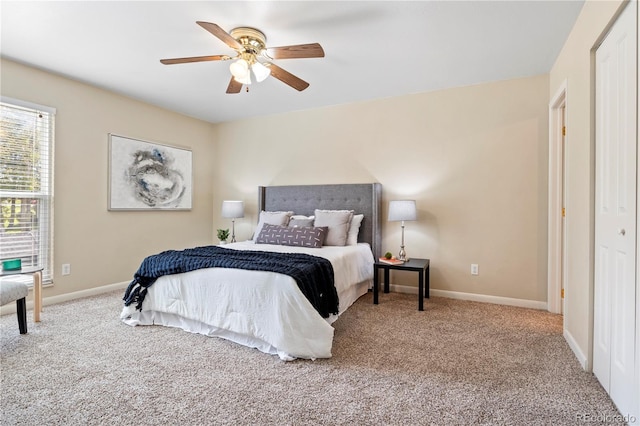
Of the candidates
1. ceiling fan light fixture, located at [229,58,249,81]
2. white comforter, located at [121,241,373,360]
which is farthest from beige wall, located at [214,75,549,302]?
ceiling fan light fixture, located at [229,58,249,81]

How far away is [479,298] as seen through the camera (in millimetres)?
3625

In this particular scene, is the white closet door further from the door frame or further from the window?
the window

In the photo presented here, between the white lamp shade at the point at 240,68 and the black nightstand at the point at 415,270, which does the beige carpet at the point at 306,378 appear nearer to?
the black nightstand at the point at 415,270

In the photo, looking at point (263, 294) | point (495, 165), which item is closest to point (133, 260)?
point (263, 294)

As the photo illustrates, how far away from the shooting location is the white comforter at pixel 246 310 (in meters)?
2.22

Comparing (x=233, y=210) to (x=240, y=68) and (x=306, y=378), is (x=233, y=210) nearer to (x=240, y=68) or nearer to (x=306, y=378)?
(x=240, y=68)

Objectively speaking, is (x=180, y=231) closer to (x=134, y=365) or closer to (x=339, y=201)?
(x=339, y=201)

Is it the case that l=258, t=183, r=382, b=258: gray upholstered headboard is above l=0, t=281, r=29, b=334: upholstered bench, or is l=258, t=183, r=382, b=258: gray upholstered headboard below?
above

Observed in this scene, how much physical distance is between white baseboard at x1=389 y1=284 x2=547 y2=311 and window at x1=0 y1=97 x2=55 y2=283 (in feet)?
13.4

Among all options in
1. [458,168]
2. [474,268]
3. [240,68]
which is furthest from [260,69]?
[474,268]

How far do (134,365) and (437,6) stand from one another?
328 centimetres

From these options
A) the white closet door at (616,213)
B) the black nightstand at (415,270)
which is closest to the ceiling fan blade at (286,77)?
the black nightstand at (415,270)

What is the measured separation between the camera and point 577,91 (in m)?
2.33

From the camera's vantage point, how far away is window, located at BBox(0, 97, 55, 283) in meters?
3.12
